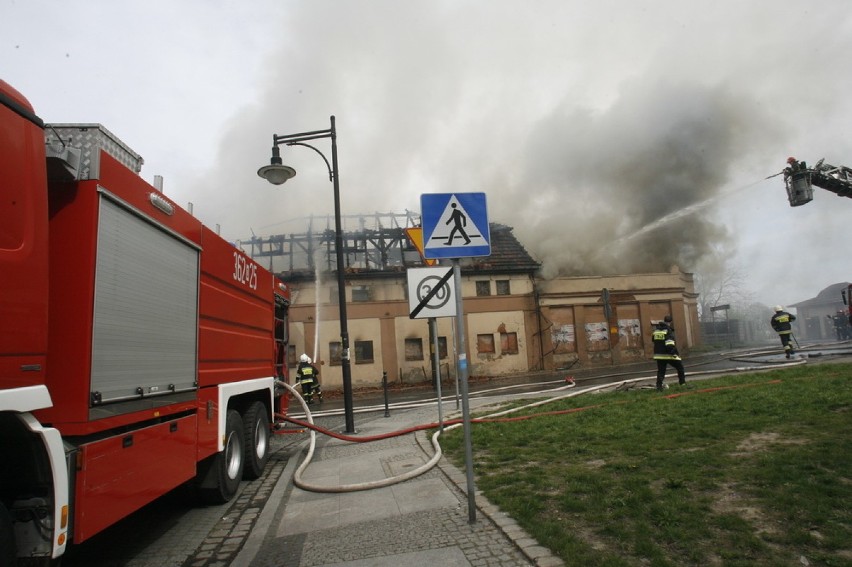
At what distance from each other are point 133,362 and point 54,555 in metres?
1.18

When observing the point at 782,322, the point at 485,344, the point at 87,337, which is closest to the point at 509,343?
the point at 485,344

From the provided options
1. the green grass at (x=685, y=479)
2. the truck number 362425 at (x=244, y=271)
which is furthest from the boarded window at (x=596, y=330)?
the truck number 362425 at (x=244, y=271)

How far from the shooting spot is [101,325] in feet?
9.55

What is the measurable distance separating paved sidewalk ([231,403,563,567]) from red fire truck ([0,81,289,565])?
3.25 feet

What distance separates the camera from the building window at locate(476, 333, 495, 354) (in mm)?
25125

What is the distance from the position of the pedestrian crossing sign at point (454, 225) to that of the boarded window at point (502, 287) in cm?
2196

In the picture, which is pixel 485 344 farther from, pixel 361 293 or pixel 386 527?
pixel 386 527

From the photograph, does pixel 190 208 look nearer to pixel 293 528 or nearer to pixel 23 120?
pixel 23 120

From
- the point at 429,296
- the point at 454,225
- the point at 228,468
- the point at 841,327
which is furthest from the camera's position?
the point at 841,327

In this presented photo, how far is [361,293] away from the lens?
2497 cm

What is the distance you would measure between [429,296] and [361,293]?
1954cm

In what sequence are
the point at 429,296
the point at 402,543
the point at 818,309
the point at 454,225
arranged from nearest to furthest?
1. the point at 402,543
2. the point at 454,225
3. the point at 429,296
4. the point at 818,309

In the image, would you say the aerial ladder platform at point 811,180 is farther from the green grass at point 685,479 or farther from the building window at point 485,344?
the building window at point 485,344

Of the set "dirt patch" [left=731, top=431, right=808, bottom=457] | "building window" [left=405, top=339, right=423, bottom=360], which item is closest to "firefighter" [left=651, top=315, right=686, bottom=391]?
"dirt patch" [left=731, top=431, right=808, bottom=457]
